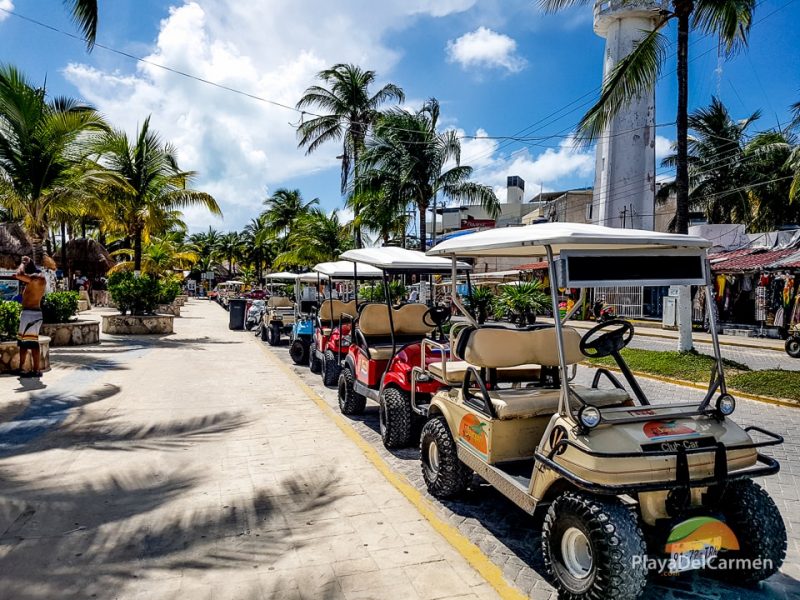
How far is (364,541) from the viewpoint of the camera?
395 centimetres

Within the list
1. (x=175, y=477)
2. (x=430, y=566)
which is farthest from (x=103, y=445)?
(x=430, y=566)

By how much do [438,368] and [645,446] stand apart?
235 cm

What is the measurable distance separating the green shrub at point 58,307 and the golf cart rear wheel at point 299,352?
19.5 ft

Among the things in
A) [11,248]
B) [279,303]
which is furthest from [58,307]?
[11,248]

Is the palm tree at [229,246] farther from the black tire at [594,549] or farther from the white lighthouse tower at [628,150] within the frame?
the black tire at [594,549]

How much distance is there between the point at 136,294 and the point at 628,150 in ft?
87.2

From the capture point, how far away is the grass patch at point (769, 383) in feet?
29.5

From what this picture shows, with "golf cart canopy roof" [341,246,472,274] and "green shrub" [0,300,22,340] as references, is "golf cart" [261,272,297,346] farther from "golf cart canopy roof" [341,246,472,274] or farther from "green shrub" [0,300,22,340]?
"golf cart canopy roof" [341,246,472,274]

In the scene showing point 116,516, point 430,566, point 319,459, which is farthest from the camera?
point 319,459

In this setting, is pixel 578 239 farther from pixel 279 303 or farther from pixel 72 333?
pixel 279 303

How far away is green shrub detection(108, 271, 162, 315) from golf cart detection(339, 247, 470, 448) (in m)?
12.0

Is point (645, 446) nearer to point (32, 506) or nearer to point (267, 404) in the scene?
point (32, 506)

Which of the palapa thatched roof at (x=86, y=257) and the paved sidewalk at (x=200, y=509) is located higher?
the palapa thatched roof at (x=86, y=257)

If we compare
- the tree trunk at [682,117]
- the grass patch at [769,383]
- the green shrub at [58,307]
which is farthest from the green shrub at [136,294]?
the grass patch at [769,383]
